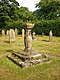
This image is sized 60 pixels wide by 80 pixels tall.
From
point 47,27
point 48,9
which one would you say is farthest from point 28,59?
point 48,9

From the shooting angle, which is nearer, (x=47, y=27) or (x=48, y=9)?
(x=47, y=27)

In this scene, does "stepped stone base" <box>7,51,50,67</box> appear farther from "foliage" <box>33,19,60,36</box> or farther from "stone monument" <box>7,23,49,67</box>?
"foliage" <box>33,19,60,36</box>

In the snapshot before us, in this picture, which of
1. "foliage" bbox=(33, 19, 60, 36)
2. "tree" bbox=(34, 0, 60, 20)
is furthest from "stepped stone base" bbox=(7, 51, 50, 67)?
"tree" bbox=(34, 0, 60, 20)

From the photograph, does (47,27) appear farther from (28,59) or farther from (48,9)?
(28,59)

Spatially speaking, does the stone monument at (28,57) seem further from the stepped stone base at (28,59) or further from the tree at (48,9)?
the tree at (48,9)

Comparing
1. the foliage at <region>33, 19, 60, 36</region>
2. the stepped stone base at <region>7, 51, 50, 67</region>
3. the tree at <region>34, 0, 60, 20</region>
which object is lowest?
the stepped stone base at <region>7, 51, 50, 67</region>

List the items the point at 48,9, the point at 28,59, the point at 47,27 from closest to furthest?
the point at 28,59 → the point at 47,27 → the point at 48,9

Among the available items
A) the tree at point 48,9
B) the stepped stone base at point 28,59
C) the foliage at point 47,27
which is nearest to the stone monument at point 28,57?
the stepped stone base at point 28,59

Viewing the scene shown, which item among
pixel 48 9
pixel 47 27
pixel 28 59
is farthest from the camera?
pixel 48 9

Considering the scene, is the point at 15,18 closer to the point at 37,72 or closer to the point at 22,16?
the point at 22,16

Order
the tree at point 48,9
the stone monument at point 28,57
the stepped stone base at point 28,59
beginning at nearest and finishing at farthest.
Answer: the stepped stone base at point 28,59 → the stone monument at point 28,57 → the tree at point 48,9

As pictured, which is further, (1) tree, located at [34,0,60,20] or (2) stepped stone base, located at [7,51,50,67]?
(1) tree, located at [34,0,60,20]

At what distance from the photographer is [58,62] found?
889cm

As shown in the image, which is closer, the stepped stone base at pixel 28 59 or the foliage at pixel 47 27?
the stepped stone base at pixel 28 59
